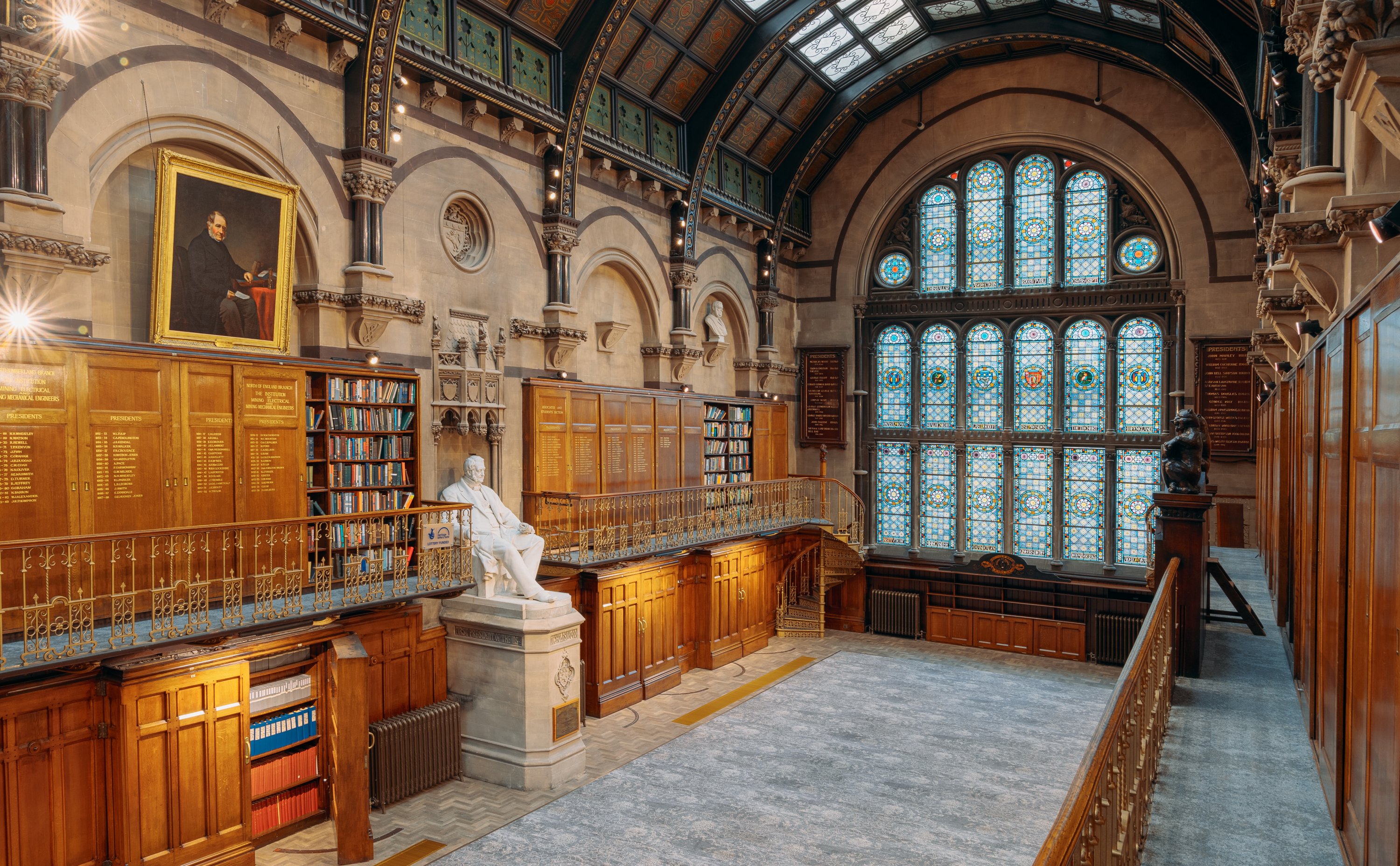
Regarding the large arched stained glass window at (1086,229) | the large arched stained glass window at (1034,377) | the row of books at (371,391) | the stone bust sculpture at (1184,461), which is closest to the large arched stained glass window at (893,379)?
the large arched stained glass window at (1034,377)

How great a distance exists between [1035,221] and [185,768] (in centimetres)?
1546

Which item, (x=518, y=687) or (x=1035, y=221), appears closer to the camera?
(x=518, y=687)

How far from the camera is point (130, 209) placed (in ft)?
23.4

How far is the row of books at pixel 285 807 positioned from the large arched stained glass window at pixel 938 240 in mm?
13601

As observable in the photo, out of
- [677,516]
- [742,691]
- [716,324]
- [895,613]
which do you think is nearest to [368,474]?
[677,516]

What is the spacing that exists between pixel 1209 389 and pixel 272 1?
47.1 ft

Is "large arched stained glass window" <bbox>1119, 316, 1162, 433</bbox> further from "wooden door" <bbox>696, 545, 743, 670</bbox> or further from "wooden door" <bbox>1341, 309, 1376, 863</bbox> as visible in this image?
"wooden door" <bbox>1341, 309, 1376, 863</bbox>

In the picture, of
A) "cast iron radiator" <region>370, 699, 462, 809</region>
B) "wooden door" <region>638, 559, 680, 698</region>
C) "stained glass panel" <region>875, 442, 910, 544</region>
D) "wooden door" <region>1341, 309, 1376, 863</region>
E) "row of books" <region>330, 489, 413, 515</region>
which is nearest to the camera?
"wooden door" <region>1341, 309, 1376, 863</region>

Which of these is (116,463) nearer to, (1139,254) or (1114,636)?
(1114,636)

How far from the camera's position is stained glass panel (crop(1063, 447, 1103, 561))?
52.0 ft

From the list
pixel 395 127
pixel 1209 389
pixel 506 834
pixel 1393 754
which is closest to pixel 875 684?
pixel 506 834

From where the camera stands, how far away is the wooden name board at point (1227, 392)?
14.3 meters

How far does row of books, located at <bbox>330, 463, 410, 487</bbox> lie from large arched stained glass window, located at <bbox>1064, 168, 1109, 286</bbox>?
40.9 ft

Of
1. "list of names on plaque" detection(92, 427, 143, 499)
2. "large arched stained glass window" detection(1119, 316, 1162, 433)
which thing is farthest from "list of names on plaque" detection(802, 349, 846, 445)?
"list of names on plaque" detection(92, 427, 143, 499)
